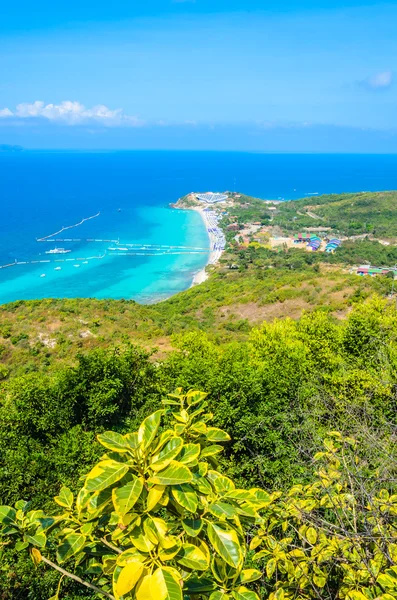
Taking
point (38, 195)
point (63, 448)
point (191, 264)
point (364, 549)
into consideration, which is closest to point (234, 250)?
point (191, 264)

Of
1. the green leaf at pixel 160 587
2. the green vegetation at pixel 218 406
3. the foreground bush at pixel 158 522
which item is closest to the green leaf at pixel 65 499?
the foreground bush at pixel 158 522

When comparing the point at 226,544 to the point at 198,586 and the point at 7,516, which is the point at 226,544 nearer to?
the point at 198,586

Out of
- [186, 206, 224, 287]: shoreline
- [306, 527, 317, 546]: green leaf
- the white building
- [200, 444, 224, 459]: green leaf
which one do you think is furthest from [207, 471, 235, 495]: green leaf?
the white building

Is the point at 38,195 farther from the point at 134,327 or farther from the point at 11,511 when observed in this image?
the point at 11,511

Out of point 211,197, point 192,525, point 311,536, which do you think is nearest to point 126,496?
point 192,525

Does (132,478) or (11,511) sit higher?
(132,478)

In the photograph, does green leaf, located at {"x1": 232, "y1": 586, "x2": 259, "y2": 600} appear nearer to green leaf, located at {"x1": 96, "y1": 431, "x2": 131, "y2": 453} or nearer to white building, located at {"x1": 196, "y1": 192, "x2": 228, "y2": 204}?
green leaf, located at {"x1": 96, "y1": 431, "x2": 131, "y2": 453}
